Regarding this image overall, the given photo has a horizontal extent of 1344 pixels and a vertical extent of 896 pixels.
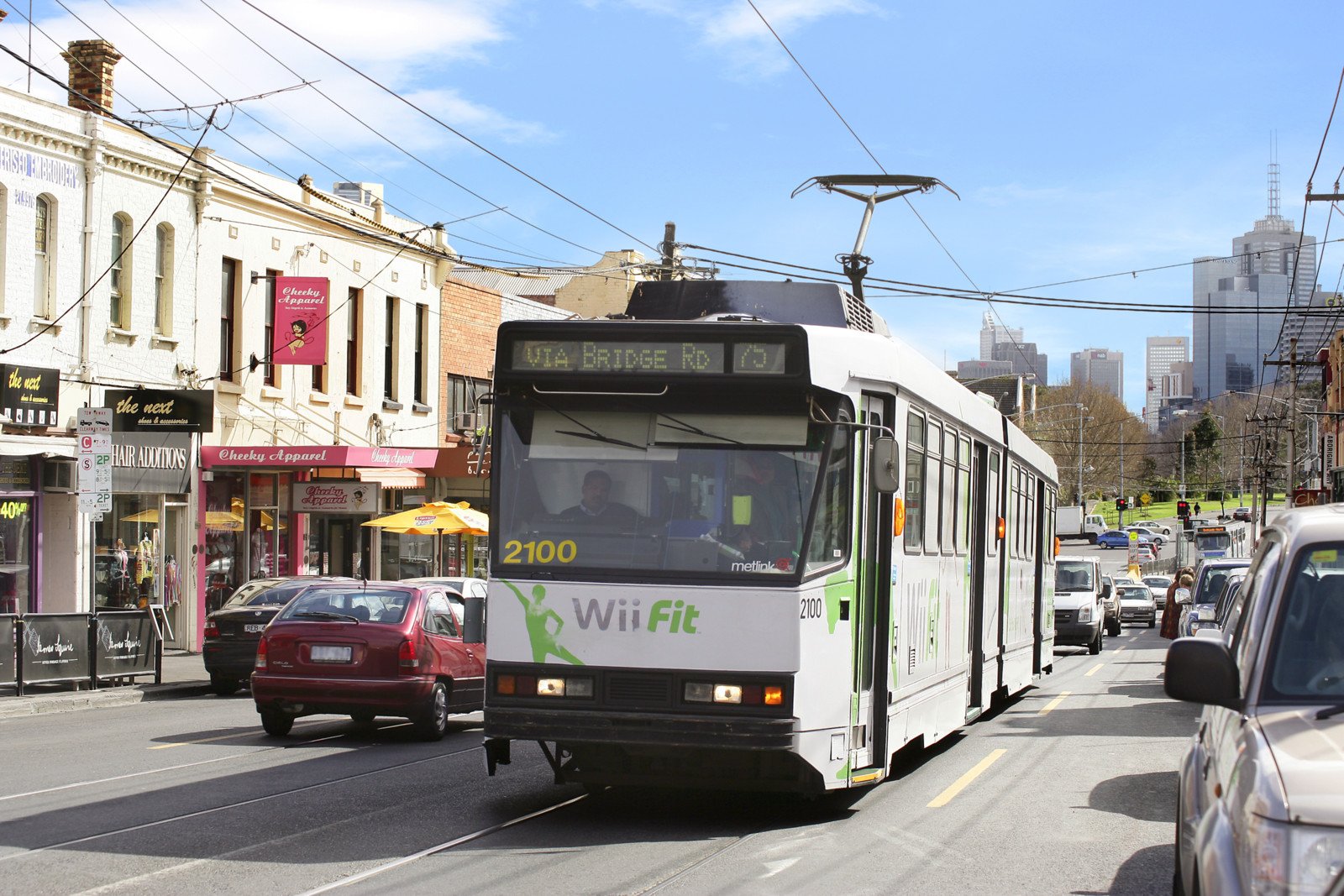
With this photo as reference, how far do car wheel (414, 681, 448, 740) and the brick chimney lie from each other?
16.9 meters

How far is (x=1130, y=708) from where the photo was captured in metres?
19.0

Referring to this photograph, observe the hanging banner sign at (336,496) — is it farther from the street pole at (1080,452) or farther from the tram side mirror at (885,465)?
the street pole at (1080,452)

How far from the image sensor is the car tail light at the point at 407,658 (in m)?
14.8

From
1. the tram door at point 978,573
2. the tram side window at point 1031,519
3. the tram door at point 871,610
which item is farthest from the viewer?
the tram side window at point 1031,519

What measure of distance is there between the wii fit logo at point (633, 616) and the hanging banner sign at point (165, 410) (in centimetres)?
1802

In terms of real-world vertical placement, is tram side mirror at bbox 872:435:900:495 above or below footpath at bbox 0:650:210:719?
above

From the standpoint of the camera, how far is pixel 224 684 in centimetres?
2120

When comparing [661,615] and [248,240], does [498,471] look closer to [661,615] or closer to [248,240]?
[661,615]

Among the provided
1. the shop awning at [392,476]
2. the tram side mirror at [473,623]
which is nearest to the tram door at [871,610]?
the tram side mirror at [473,623]

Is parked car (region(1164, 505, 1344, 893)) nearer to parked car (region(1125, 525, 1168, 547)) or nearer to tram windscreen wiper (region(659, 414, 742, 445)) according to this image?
tram windscreen wiper (region(659, 414, 742, 445))

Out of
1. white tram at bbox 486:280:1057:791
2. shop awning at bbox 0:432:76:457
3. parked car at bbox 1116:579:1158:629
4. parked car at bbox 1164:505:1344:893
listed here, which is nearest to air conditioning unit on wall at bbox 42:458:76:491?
shop awning at bbox 0:432:76:457

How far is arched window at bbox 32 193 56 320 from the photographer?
24922 mm

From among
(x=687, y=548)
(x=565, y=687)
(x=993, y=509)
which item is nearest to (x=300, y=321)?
(x=993, y=509)

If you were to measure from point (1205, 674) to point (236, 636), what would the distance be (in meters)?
17.6
